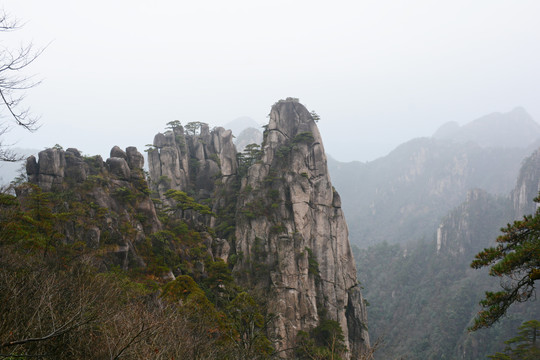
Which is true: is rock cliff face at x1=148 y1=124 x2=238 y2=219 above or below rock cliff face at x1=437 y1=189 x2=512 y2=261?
above

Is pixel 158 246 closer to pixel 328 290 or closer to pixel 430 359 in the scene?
pixel 328 290

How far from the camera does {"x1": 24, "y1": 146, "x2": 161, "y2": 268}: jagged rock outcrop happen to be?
16922 millimetres

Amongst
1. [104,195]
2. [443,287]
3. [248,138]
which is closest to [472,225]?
[443,287]

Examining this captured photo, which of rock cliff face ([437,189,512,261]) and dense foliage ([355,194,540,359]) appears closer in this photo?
dense foliage ([355,194,540,359])

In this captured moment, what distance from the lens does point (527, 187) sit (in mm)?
89062

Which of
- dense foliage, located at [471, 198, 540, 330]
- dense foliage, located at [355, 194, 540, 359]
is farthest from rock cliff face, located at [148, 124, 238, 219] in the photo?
dense foliage, located at [355, 194, 540, 359]

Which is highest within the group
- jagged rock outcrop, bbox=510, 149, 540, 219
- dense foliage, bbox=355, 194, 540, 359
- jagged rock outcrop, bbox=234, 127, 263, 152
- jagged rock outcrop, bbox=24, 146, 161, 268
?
jagged rock outcrop, bbox=234, 127, 263, 152

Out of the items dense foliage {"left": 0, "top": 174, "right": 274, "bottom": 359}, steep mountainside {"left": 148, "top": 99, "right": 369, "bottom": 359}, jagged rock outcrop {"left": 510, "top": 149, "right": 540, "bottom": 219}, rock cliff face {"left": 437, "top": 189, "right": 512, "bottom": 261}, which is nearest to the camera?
dense foliage {"left": 0, "top": 174, "right": 274, "bottom": 359}

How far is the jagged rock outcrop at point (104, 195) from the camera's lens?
666 inches

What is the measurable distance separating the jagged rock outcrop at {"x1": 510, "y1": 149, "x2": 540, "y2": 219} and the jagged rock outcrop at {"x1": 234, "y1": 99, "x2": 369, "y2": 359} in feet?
282

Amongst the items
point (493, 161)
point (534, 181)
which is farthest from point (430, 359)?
point (493, 161)

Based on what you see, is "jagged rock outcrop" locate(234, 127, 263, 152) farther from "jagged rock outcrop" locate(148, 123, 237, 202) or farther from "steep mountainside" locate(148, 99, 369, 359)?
"steep mountainside" locate(148, 99, 369, 359)

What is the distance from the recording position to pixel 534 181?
292ft

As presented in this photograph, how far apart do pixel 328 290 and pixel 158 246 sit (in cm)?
1733
